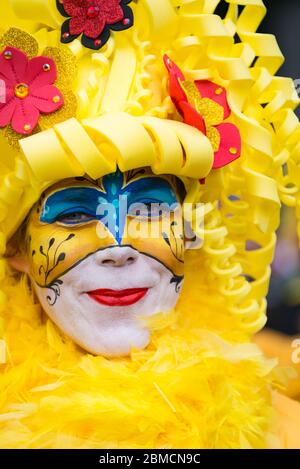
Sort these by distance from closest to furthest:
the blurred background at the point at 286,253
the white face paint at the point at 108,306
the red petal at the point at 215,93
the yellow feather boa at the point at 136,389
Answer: the yellow feather boa at the point at 136,389
the white face paint at the point at 108,306
the red petal at the point at 215,93
the blurred background at the point at 286,253

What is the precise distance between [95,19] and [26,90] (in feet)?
0.78

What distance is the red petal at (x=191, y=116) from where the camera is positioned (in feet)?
4.35

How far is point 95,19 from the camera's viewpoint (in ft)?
4.46

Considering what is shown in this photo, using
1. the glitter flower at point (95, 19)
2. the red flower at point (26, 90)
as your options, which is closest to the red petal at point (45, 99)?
the red flower at point (26, 90)

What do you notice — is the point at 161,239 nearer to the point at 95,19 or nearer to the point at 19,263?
the point at 19,263

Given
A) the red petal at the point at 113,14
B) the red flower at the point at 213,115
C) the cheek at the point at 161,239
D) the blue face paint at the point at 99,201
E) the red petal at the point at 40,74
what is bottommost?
the cheek at the point at 161,239

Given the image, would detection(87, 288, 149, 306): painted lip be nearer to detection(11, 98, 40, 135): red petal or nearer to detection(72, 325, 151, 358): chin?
detection(72, 325, 151, 358): chin

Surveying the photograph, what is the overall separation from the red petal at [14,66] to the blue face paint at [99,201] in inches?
A: 10.6

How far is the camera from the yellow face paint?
1.32 metres

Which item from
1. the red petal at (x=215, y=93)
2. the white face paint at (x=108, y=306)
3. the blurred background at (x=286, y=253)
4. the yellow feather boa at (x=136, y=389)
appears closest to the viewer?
the yellow feather boa at (x=136, y=389)

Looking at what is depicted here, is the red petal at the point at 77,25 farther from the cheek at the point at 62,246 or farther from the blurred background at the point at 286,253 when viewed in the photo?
the blurred background at the point at 286,253

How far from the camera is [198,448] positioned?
121 cm

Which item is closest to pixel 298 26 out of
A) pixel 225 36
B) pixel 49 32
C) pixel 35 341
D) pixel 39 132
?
pixel 225 36
